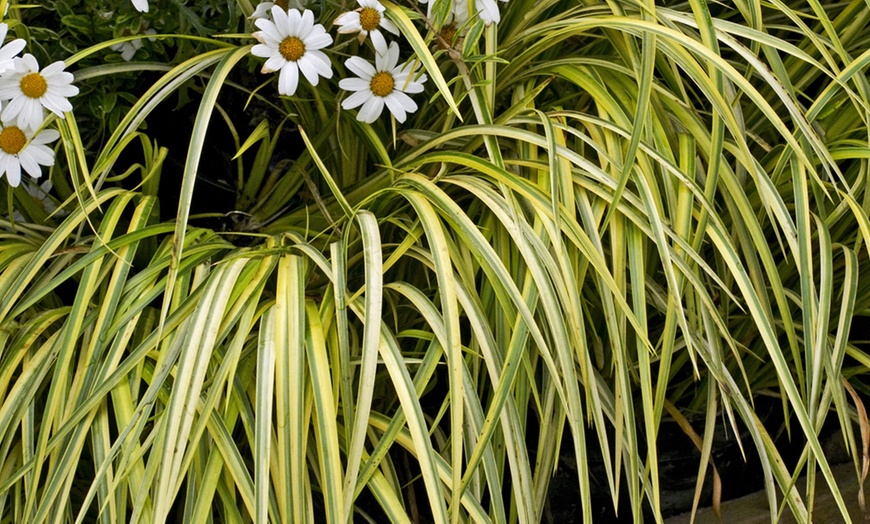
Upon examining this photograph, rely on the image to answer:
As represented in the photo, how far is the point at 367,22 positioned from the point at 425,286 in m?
0.37

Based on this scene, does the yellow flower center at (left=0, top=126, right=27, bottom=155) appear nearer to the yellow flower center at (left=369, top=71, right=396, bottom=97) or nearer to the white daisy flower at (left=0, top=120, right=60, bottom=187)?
the white daisy flower at (left=0, top=120, right=60, bottom=187)

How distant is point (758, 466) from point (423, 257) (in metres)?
0.70

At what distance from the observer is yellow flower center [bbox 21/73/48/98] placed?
34.2 inches

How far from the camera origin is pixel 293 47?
0.91 meters

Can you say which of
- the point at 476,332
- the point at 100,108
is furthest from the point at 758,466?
the point at 100,108

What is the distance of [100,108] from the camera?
40.9 inches

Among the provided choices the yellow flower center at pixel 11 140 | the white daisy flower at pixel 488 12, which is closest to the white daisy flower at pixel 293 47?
the white daisy flower at pixel 488 12

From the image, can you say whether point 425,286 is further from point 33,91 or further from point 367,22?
point 33,91

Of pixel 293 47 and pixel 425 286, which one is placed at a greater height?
pixel 293 47

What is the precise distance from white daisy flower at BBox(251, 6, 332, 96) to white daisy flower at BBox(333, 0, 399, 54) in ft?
0.09

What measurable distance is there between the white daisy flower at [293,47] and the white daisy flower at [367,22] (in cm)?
3

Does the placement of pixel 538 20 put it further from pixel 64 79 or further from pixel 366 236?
pixel 64 79

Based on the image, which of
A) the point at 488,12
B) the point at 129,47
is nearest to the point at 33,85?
the point at 129,47

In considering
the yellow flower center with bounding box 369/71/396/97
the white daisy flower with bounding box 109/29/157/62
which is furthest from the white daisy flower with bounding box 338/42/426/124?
the white daisy flower with bounding box 109/29/157/62
